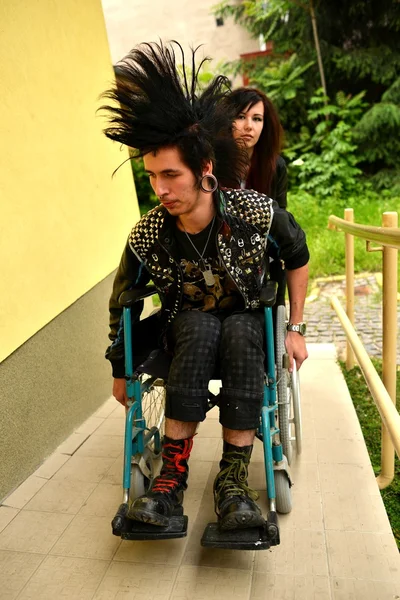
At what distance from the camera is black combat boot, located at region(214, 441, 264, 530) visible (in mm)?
1394

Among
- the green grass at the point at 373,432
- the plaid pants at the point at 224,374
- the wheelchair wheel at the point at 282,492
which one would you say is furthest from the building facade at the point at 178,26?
the wheelchair wheel at the point at 282,492

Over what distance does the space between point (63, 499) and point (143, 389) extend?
594 millimetres

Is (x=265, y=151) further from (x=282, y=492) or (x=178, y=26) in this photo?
(x=178, y=26)

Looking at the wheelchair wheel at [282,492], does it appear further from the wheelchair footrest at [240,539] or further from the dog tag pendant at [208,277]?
the dog tag pendant at [208,277]

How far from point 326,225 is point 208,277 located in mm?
4733

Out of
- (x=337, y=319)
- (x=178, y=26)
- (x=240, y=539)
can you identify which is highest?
(x=178, y=26)

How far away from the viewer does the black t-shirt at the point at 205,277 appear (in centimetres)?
166

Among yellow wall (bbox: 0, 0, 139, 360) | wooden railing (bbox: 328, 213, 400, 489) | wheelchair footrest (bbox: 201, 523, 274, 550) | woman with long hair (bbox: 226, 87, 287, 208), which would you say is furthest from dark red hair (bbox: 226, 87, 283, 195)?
wheelchair footrest (bbox: 201, 523, 274, 550)

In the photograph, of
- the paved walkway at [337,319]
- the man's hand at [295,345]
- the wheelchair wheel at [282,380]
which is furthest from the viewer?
the paved walkway at [337,319]

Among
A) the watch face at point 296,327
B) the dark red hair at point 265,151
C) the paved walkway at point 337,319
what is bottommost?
the paved walkway at point 337,319

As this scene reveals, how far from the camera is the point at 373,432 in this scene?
8.69 ft

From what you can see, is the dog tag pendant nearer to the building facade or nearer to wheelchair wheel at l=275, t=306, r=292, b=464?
wheelchair wheel at l=275, t=306, r=292, b=464

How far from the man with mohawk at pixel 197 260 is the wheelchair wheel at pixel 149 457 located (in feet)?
0.66

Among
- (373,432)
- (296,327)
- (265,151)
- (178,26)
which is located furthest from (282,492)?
(178,26)
